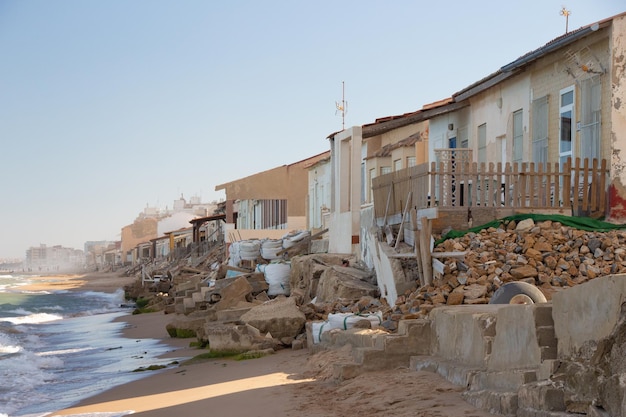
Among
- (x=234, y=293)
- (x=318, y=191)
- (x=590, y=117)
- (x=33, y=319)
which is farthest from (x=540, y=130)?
(x=33, y=319)

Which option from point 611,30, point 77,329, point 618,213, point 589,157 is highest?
point 611,30

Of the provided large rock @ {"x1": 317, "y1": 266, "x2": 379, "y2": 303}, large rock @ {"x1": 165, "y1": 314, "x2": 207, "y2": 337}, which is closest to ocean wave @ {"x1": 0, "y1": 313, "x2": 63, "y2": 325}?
large rock @ {"x1": 165, "y1": 314, "x2": 207, "y2": 337}

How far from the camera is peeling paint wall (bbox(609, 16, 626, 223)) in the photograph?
15.2 m

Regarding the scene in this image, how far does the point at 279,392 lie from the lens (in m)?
11.0

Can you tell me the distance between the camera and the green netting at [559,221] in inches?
558

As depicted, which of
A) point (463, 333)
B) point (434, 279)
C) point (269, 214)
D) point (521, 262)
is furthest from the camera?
point (269, 214)

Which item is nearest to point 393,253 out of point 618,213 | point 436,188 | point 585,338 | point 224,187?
point 436,188

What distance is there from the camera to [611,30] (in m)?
15.3

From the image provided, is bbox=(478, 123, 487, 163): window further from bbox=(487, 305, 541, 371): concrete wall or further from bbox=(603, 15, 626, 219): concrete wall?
bbox=(487, 305, 541, 371): concrete wall

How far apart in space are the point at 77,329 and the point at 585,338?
86.9 feet

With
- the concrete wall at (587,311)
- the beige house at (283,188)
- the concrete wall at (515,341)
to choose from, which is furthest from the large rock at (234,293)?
the beige house at (283,188)

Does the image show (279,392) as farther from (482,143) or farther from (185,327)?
(482,143)

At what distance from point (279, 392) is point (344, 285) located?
618cm

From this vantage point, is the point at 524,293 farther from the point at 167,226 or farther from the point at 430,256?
the point at 167,226
